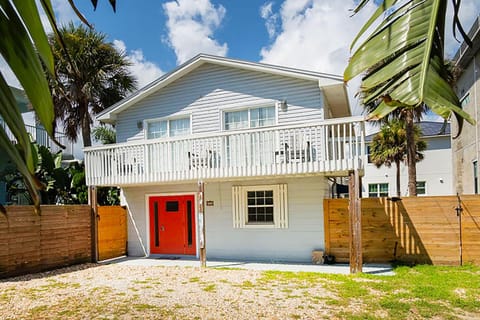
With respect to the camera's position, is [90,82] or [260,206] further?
[90,82]

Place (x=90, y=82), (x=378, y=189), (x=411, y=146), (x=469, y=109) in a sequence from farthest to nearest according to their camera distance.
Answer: (x=378, y=189)
(x=411, y=146)
(x=90, y=82)
(x=469, y=109)

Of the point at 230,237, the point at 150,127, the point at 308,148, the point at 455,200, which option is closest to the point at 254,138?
the point at 308,148

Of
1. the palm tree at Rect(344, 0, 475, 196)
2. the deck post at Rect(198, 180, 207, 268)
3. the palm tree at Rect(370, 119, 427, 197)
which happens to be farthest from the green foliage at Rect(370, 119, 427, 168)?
the palm tree at Rect(344, 0, 475, 196)

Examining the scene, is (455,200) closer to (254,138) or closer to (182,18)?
(254,138)

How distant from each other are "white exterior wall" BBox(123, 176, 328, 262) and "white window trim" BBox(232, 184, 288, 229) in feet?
0.44

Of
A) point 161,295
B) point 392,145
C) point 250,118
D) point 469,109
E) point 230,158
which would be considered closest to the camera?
point 161,295

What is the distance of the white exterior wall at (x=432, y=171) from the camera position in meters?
25.6

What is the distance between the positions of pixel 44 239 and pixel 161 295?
524 cm

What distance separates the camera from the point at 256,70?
503 inches

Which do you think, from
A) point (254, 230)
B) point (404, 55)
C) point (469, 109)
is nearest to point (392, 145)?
point (469, 109)

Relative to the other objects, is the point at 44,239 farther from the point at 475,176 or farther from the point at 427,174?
the point at 427,174

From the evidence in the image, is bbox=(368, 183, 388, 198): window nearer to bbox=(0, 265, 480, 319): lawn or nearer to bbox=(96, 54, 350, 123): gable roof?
bbox=(96, 54, 350, 123): gable roof

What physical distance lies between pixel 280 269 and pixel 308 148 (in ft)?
11.8

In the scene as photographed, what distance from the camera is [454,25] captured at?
4.40 ft
